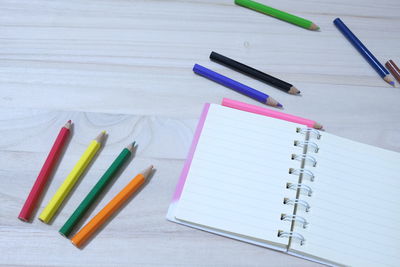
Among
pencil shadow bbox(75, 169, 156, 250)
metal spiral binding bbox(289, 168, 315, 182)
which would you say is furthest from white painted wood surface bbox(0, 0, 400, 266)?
metal spiral binding bbox(289, 168, 315, 182)

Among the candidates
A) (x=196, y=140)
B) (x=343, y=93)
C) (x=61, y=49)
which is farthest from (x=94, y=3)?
(x=343, y=93)

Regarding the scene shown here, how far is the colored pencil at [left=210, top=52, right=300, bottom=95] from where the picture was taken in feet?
2.11

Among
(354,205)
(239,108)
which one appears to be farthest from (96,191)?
(354,205)

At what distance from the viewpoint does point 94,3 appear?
29.5 inches

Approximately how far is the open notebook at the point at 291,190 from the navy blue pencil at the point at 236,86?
0.14 ft

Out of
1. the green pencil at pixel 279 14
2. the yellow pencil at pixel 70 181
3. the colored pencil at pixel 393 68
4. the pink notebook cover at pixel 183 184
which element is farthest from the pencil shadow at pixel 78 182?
the colored pencil at pixel 393 68

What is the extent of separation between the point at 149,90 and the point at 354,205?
37 centimetres

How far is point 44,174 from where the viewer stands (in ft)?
1.75

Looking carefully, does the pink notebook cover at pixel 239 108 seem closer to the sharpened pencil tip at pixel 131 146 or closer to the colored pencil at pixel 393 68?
the sharpened pencil tip at pixel 131 146

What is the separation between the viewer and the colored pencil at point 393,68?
69 cm

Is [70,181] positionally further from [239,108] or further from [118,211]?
[239,108]

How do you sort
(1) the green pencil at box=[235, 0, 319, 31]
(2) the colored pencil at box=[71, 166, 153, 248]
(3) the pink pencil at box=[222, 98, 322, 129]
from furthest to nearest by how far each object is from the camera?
(1) the green pencil at box=[235, 0, 319, 31] → (3) the pink pencil at box=[222, 98, 322, 129] → (2) the colored pencil at box=[71, 166, 153, 248]

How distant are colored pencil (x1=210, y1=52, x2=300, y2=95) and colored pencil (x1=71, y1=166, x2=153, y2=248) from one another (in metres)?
0.25

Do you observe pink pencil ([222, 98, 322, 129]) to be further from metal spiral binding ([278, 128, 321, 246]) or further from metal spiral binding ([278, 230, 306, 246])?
metal spiral binding ([278, 230, 306, 246])
